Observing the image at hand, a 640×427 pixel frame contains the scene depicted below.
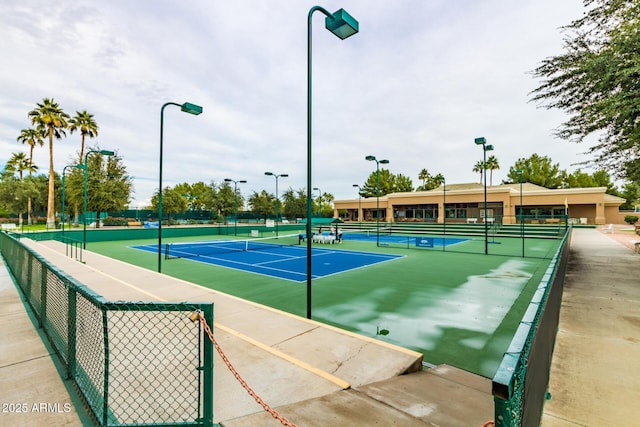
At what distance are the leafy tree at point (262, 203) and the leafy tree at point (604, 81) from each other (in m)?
60.0

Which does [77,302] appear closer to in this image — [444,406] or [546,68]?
[444,406]

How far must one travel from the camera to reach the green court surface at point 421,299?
668cm

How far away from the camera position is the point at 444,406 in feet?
13.3

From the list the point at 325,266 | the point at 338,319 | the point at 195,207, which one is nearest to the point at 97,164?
the point at 325,266

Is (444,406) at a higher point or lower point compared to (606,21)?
lower

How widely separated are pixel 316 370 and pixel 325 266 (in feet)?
39.3

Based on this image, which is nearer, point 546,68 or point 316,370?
point 316,370

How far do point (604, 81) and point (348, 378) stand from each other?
11199 mm

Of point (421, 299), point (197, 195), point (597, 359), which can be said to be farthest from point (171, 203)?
point (197, 195)

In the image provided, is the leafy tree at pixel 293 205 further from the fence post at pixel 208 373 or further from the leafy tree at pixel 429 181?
the fence post at pixel 208 373

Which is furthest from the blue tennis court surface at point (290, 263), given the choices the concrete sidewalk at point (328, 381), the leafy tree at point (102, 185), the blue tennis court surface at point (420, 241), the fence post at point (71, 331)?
the leafy tree at point (102, 185)

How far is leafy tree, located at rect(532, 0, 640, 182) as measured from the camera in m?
9.24

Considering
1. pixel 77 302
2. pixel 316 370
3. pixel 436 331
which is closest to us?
pixel 77 302

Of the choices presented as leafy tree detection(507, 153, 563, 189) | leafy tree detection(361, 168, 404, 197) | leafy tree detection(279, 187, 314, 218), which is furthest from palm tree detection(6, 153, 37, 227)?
leafy tree detection(507, 153, 563, 189)
